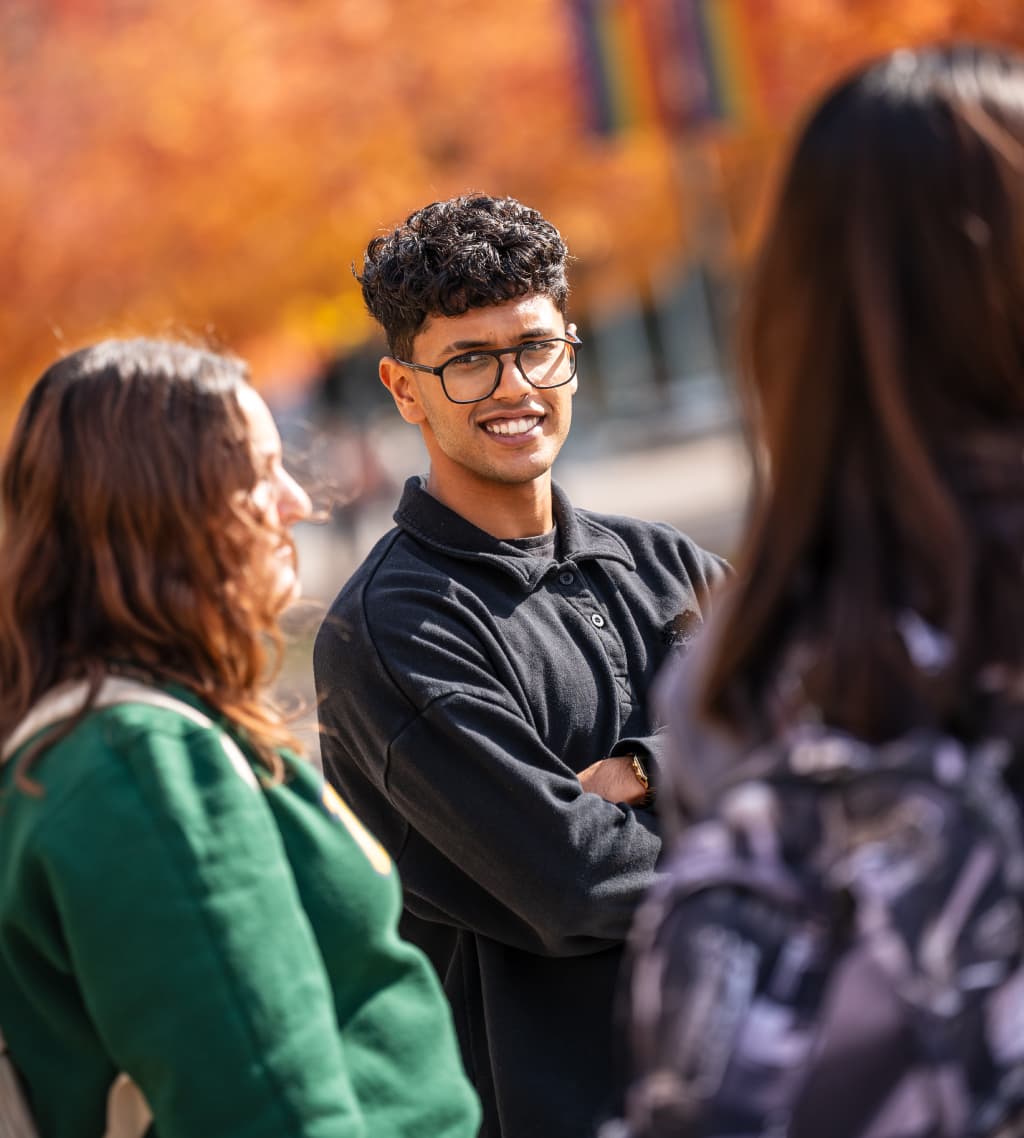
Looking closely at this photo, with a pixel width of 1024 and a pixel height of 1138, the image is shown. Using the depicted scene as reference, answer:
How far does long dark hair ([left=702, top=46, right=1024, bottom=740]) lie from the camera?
1.49 m

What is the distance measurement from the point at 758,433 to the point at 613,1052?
1.35m

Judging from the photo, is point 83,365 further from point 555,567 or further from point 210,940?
point 555,567

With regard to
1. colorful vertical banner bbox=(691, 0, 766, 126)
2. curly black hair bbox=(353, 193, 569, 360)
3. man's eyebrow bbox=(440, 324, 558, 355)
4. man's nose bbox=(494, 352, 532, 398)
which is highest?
colorful vertical banner bbox=(691, 0, 766, 126)

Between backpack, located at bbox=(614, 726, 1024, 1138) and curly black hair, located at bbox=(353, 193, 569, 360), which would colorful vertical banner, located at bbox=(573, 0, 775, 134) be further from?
backpack, located at bbox=(614, 726, 1024, 1138)

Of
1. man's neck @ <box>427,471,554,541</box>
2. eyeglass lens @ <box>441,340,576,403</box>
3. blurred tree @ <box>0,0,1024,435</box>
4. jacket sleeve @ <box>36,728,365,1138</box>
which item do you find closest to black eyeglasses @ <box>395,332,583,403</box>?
eyeglass lens @ <box>441,340,576,403</box>

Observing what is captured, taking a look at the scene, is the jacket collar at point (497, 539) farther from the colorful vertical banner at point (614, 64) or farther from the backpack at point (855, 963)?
the colorful vertical banner at point (614, 64)

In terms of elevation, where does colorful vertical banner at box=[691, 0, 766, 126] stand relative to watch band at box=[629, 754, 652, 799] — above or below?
above

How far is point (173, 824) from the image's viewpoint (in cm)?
192

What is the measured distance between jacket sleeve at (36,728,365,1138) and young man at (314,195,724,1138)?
2.58 feet

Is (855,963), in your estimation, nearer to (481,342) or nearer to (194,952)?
(194,952)

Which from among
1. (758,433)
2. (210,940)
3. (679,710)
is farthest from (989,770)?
(210,940)

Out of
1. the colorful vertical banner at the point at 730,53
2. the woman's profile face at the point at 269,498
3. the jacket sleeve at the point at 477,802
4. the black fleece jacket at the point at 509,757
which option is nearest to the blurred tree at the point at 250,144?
the colorful vertical banner at the point at 730,53

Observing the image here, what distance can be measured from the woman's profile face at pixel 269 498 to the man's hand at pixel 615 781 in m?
0.72

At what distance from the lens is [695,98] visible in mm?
10289
